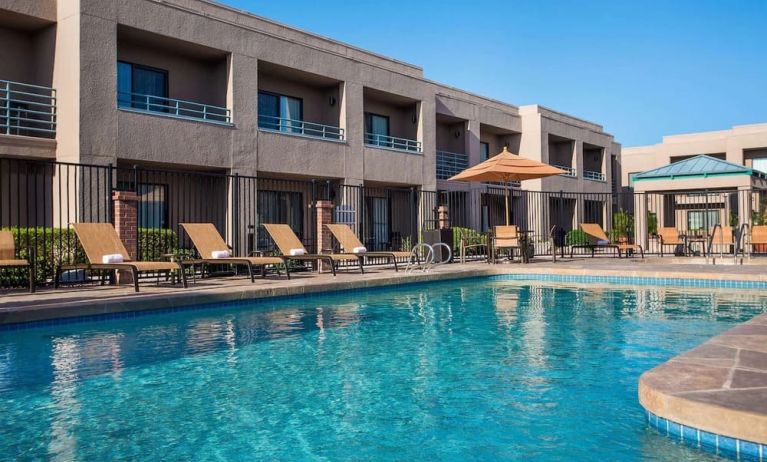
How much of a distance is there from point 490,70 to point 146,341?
18.3 meters

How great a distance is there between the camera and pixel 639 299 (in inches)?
351

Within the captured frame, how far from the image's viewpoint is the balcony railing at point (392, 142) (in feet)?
67.3

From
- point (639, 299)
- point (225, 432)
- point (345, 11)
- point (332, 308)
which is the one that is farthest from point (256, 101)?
point (225, 432)

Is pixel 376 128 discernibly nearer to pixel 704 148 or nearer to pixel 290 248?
pixel 290 248

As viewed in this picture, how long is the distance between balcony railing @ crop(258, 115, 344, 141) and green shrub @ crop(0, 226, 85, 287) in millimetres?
7435

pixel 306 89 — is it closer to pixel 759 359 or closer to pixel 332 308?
pixel 332 308

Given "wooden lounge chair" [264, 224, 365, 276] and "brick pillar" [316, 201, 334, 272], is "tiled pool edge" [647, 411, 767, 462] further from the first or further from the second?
"brick pillar" [316, 201, 334, 272]

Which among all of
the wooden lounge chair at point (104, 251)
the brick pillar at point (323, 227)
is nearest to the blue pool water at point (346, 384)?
the wooden lounge chair at point (104, 251)

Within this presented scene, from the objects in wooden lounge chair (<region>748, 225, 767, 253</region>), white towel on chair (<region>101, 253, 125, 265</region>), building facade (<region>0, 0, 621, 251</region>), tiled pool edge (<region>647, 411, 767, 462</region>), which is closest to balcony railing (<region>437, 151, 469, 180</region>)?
building facade (<region>0, 0, 621, 251</region>)

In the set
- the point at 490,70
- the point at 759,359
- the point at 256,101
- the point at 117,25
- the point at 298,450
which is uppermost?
the point at 490,70

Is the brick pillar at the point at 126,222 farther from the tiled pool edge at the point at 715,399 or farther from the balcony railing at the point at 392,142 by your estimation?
the balcony railing at the point at 392,142

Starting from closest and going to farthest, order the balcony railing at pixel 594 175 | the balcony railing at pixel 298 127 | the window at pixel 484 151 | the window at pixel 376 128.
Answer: the balcony railing at pixel 298 127, the window at pixel 376 128, the window at pixel 484 151, the balcony railing at pixel 594 175

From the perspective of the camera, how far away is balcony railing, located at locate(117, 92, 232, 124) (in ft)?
46.5

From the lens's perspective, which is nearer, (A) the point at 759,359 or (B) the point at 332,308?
(A) the point at 759,359
